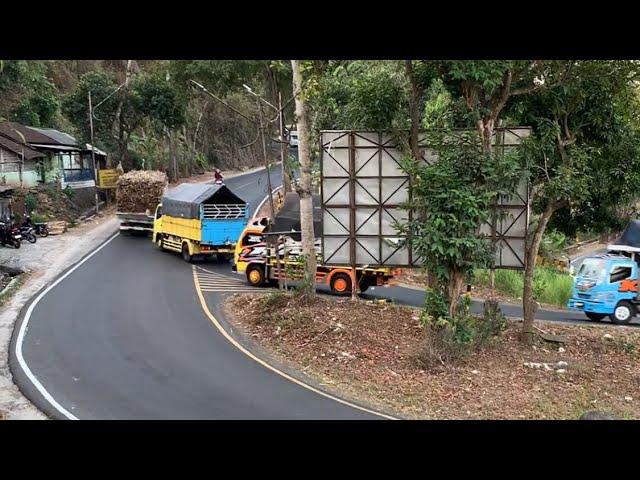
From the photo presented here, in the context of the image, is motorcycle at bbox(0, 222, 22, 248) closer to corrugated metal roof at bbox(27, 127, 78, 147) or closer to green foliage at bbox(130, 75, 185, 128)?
A: corrugated metal roof at bbox(27, 127, 78, 147)

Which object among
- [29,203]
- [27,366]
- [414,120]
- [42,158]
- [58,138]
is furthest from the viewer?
→ [58,138]

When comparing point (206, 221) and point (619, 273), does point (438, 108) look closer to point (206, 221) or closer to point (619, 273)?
point (619, 273)

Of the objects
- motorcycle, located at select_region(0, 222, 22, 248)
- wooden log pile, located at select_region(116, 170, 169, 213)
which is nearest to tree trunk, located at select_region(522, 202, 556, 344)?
wooden log pile, located at select_region(116, 170, 169, 213)

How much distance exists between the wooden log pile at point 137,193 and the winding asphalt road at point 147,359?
7.97m

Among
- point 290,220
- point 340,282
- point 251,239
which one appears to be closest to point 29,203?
point 290,220

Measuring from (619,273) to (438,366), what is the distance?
9.65 m

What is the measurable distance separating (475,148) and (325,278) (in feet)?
28.8

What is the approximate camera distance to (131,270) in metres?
22.9

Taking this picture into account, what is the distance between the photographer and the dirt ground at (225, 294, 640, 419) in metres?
11.8

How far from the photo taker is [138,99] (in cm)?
4019

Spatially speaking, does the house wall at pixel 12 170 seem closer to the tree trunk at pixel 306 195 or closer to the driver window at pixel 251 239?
the driver window at pixel 251 239

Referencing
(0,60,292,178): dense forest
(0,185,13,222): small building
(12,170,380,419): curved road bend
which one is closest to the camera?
(12,170,380,419): curved road bend

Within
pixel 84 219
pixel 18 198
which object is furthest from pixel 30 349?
pixel 84 219

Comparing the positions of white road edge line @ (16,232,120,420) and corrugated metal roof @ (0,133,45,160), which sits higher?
corrugated metal roof @ (0,133,45,160)
